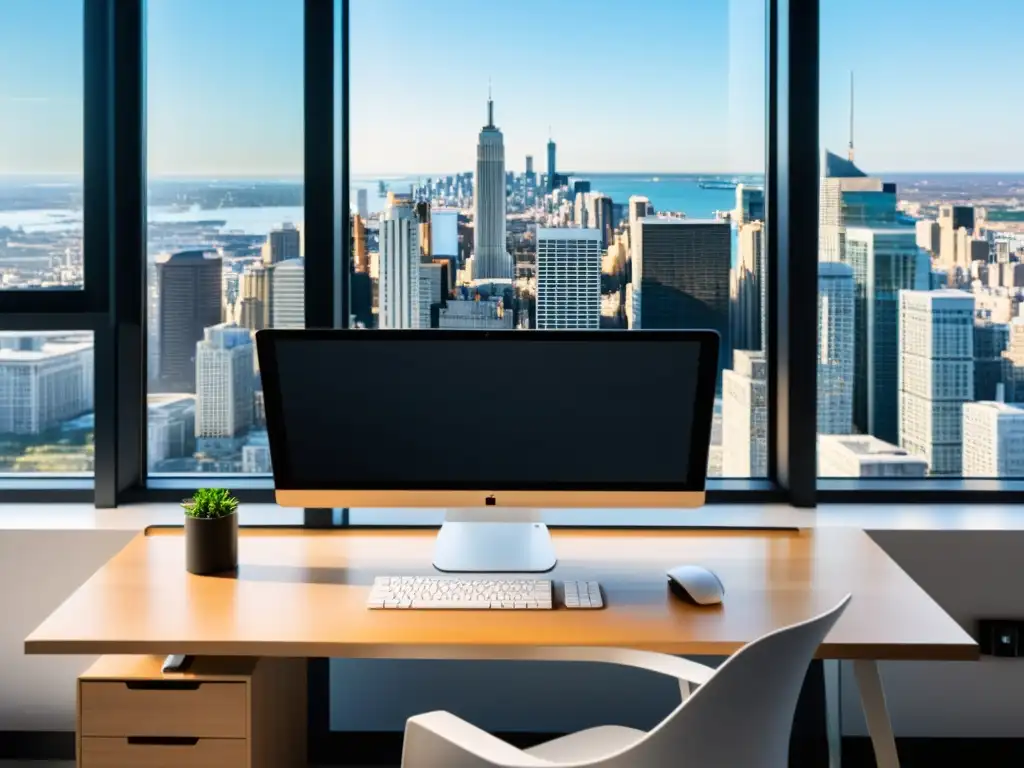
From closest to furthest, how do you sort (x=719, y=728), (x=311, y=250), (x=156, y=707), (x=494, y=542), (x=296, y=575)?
(x=719, y=728)
(x=156, y=707)
(x=296, y=575)
(x=494, y=542)
(x=311, y=250)

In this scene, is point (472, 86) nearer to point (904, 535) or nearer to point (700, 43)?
point (700, 43)

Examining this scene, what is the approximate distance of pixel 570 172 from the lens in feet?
9.13

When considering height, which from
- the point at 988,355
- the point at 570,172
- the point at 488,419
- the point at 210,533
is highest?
the point at 570,172

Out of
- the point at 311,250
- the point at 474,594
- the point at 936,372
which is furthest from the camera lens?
the point at 936,372

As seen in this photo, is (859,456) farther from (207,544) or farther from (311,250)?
(207,544)

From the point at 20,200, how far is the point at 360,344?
117 centimetres

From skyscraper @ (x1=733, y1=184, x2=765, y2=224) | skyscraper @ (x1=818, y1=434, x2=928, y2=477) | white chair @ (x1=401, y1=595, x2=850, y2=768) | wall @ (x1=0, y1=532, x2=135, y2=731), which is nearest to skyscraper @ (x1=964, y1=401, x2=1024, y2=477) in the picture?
skyscraper @ (x1=818, y1=434, x2=928, y2=477)

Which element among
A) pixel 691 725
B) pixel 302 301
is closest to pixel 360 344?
pixel 302 301

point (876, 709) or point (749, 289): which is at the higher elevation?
point (749, 289)

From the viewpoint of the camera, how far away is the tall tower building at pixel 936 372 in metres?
2.75

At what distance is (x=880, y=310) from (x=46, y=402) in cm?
211

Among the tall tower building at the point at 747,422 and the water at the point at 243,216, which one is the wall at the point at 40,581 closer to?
the water at the point at 243,216

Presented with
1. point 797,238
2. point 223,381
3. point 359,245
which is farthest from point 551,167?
point 223,381

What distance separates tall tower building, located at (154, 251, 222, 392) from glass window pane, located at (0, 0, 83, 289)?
21 centimetres
